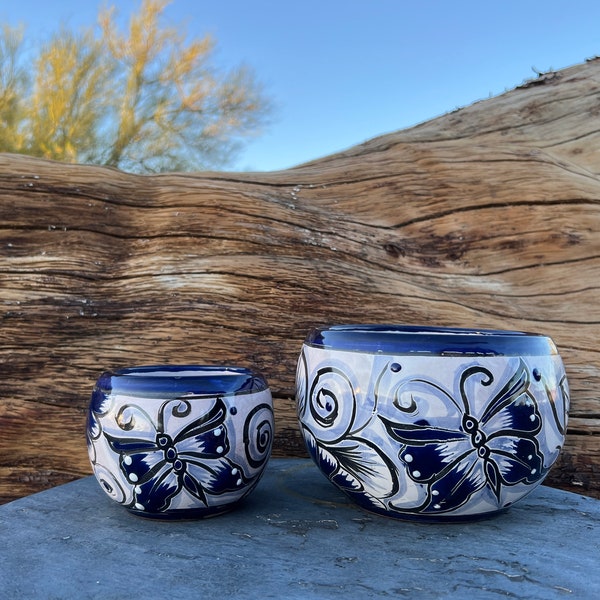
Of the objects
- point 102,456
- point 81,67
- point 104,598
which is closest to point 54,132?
point 81,67

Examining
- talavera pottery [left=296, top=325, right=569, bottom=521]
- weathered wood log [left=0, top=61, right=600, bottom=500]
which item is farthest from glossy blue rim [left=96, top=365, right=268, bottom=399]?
weathered wood log [left=0, top=61, right=600, bottom=500]

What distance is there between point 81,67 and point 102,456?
157 inches

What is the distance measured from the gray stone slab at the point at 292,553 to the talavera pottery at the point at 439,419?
61 millimetres

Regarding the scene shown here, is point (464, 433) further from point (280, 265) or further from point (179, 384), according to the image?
point (280, 265)

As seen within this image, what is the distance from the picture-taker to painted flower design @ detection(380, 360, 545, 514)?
794 millimetres

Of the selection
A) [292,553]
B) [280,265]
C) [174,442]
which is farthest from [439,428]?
[280,265]

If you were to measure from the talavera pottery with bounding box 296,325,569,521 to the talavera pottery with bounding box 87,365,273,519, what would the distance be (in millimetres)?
130

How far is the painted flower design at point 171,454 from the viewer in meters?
0.85

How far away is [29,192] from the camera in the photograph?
58.4 inches

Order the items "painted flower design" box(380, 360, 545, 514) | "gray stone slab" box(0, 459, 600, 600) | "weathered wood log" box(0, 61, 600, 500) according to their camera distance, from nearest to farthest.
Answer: "gray stone slab" box(0, 459, 600, 600) < "painted flower design" box(380, 360, 545, 514) < "weathered wood log" box(0, 61, 600, 500)

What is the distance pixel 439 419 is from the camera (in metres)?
0.79

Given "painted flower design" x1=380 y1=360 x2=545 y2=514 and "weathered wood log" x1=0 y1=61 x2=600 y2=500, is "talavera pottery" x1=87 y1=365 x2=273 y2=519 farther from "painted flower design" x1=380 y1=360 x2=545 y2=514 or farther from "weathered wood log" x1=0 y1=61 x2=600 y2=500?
"weathered wood log" x1=0 y1=61 x2=600 y2=500

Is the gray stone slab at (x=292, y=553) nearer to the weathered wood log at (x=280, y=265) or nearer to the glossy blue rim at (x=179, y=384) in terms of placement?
the glossy blue rim at (x=179, y=384)

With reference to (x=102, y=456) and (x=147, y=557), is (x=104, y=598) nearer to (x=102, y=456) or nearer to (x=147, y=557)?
(x=147, y=557)
